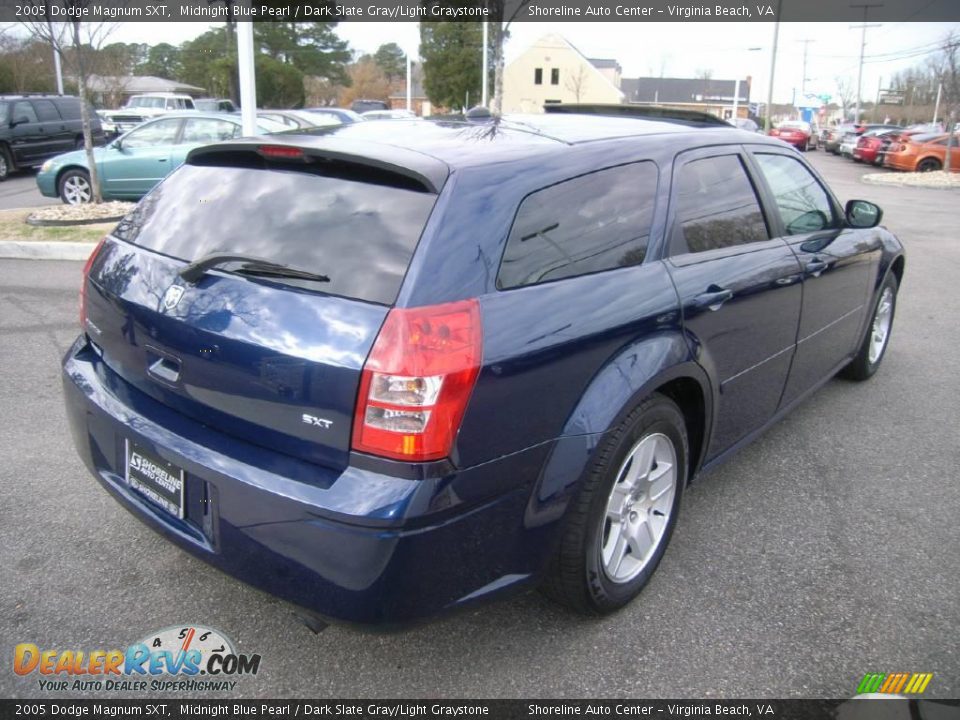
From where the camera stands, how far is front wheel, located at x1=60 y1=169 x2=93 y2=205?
1170 centimetres

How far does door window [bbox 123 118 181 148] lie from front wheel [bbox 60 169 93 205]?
0.89 m

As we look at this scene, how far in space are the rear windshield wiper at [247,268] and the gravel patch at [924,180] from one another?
21.7 meters

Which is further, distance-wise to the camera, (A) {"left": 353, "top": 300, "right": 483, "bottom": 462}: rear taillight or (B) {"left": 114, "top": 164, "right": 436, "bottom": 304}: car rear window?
(B) {"left": 114, "top": 164, "right": 436, "bottom": 304}: car rear window

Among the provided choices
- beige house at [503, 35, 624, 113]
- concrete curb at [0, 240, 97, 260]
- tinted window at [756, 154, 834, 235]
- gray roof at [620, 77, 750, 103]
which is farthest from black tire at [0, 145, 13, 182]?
gray roof at [620, 77, 750, 103]

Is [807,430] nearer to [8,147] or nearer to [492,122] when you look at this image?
[492,122]

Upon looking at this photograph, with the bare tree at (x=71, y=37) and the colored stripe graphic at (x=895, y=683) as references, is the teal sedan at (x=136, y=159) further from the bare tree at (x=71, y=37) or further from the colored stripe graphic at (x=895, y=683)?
the colored stripe graphic at (x=895, y=683)

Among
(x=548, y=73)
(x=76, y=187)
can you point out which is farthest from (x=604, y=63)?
(x=76, y=187)

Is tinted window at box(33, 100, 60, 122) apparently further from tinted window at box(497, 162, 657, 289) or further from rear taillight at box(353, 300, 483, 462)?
rear taillight at box(353, 300, 483, 462)

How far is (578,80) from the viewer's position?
71.9 meters

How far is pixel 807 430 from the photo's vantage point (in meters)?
4.40

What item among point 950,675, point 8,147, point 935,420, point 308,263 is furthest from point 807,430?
point 8,147

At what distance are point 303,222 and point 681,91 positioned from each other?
333 ft

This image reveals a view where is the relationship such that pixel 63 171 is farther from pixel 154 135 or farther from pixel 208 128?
pixel 208 128

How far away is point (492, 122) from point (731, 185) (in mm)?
1086
